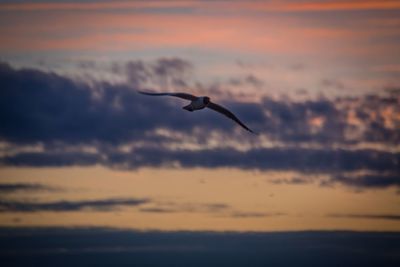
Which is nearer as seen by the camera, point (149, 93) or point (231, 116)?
point (149, 93)

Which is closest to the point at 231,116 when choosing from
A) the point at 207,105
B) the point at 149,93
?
the point at 207,105

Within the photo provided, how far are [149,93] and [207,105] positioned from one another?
43.0ft

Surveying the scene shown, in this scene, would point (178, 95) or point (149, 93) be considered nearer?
point (149, 93)

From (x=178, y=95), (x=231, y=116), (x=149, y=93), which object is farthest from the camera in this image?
(x=231, y=116)

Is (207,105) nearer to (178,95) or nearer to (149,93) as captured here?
(178,95)

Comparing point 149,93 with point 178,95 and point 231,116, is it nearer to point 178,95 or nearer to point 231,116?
point 178,95

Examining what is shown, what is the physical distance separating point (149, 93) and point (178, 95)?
28.4 ft

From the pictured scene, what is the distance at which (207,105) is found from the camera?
261ft

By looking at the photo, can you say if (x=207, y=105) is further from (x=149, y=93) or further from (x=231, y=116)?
(x=149, y=93)

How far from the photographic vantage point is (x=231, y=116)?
265 feet

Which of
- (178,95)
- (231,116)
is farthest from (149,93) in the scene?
(231,116)

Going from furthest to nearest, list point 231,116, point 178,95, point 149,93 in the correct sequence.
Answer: point 231,116 < point 178,95 < point 149,93

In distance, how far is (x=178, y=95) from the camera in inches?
2985

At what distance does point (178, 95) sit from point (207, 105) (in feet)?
15.5
